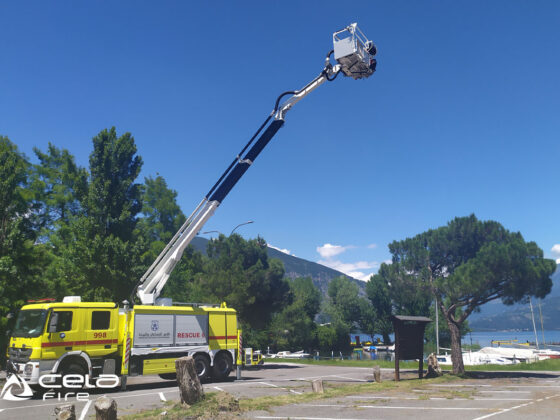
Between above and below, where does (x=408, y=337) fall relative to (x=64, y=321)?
below

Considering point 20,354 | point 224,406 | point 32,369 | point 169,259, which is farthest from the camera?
point 169,259

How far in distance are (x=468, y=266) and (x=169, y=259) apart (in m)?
16.7

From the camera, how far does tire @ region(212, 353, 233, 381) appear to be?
61.0 feet

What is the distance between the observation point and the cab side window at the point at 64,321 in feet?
47.2

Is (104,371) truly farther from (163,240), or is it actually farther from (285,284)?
(163,240)

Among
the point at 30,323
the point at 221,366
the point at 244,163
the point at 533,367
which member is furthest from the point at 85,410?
the point at 533,367

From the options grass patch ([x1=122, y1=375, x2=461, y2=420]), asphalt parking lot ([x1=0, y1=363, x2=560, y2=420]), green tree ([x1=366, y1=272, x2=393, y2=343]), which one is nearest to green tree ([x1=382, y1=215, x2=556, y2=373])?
asphalt parking lot ([x1=0, y1=363, x2=560, y2=420])

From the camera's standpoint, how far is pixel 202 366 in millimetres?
18203

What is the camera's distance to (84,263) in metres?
25.4

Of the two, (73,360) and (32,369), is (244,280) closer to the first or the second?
(73,360)

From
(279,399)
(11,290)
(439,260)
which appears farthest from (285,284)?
(279,399)

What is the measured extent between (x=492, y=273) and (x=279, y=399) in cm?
1590

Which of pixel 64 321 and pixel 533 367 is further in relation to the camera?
pixel 533 367

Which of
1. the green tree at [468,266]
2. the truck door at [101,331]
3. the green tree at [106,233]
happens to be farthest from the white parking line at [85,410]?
the green tree at [468,266]
